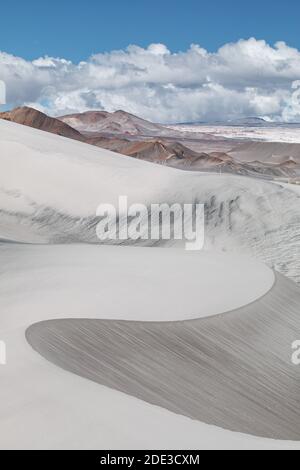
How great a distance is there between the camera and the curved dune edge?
10.6 meters

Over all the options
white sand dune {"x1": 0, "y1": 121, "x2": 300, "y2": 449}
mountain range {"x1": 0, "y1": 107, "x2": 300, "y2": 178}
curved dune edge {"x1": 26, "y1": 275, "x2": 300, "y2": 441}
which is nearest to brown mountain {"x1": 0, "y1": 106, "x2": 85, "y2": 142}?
mountain range {"x1": 0, "y1": 107, "x2": 300, "y2": 178}

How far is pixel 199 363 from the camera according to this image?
12.6m

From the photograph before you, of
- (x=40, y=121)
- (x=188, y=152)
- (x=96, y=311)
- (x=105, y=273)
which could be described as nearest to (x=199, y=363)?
(x=96, y=311)

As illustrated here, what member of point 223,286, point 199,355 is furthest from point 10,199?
point 199,355

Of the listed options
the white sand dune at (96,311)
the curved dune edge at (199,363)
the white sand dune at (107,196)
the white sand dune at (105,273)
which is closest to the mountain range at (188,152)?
the white sand dune at (107,196)

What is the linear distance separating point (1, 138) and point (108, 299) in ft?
124

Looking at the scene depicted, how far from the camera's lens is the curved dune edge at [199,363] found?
419 inches

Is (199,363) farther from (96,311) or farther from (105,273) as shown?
(105,273)

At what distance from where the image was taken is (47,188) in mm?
44281

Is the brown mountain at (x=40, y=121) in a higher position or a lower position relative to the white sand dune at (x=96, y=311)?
higher

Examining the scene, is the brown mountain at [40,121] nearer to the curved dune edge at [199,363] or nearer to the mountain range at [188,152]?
the mountain range at [188,152]

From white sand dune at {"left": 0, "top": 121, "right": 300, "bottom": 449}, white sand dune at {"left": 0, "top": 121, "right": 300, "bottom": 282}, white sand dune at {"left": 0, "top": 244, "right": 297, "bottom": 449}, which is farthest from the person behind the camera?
white sand dune at {"left": 0, "top": 121, "right": 300, "bottom": 282}

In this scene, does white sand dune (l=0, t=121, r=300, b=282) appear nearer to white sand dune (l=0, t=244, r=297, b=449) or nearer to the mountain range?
white sand dune (l=0, t=244, r=297, b=449)

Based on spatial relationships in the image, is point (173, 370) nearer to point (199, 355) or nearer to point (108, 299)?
point (199, 355)
